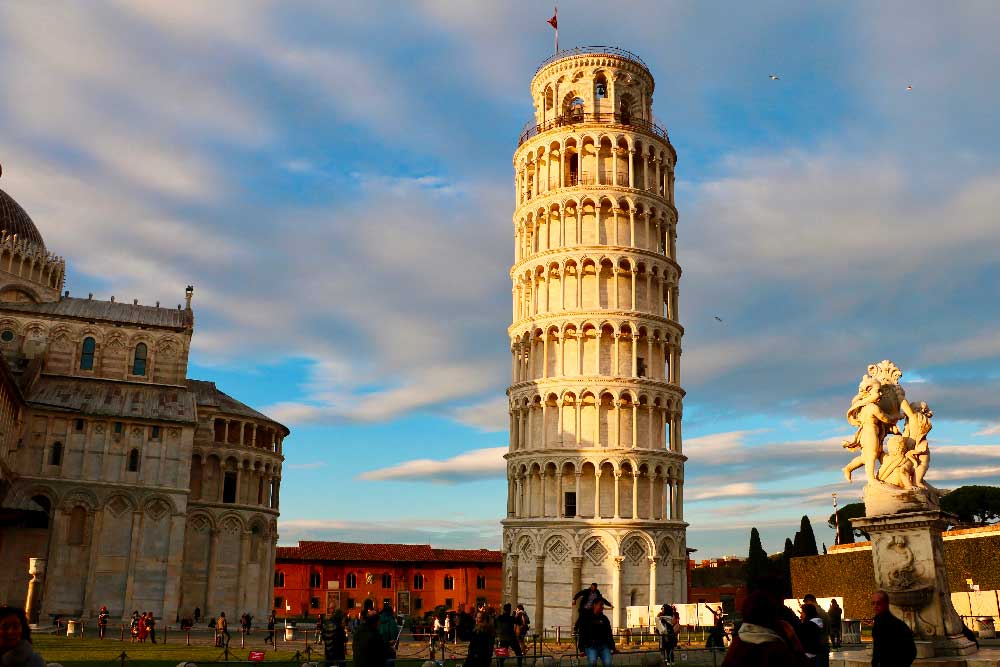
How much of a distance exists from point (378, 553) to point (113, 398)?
5231cm

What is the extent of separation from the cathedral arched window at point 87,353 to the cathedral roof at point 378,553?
4589 centimetres

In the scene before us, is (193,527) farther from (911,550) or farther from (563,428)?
(911,550)

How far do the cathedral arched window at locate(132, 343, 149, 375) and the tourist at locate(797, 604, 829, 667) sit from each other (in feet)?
173

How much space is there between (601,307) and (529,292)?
→ 5.65 metres

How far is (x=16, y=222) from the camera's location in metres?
64.9

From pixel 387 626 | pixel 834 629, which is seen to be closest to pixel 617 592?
pixel 834 629

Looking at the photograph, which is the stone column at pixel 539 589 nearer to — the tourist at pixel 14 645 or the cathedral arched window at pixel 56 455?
the cathedral arched window at pixel 56 455

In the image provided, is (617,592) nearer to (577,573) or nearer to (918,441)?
(577,573)

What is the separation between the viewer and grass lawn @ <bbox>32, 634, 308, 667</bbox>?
27.0 m

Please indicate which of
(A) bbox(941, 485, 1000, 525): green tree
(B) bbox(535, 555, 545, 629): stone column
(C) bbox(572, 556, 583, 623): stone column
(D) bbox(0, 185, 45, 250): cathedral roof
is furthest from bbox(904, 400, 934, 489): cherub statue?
(A) bbox(941, 485, 1000, 525): green tree

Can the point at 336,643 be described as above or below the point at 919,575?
below

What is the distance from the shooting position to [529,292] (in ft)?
193

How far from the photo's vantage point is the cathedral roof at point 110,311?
57938 millimetres

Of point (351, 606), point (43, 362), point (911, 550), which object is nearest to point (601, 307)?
point (43, 362)
